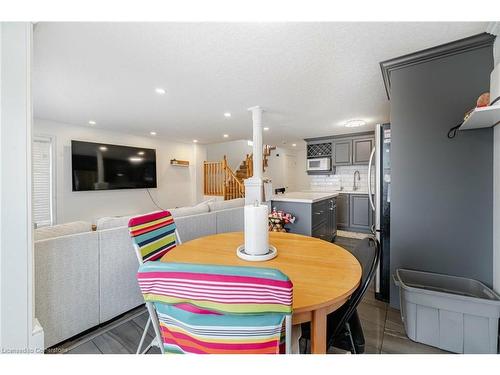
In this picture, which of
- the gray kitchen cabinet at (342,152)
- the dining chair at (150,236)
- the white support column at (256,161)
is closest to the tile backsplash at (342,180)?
the gray kitchen cabinet at (342,152)

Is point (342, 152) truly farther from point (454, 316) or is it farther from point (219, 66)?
point (454, 316)

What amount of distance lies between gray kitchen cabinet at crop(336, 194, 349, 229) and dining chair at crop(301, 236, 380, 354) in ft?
13.1

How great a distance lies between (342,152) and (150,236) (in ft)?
15.9

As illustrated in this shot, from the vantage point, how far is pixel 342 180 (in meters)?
5.48

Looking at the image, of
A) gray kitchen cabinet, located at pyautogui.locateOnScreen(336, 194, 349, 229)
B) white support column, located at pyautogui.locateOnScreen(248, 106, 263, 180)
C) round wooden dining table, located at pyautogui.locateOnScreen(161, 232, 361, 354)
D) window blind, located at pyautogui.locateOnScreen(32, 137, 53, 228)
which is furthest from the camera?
gray kitchen cabinet, located at pyautogui.locateOnScreen(336, 194, 349, 229)

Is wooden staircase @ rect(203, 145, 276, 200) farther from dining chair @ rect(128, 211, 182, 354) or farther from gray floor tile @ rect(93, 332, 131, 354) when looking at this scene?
gray floor tile @ rect(93, 332, 131, 354)

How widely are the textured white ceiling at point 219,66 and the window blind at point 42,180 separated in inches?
25.8

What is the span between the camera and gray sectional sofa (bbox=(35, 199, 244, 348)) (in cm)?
140

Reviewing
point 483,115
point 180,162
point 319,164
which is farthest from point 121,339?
point 319,164

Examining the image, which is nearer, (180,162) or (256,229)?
(256,229)

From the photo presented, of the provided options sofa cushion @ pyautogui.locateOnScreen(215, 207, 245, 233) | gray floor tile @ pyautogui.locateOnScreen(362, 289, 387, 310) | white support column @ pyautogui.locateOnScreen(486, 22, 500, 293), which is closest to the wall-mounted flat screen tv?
sofa cushion @ pyautogui.locateOnScreen(215, 207, 245, 233)

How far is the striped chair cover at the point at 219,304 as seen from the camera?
520 mm
